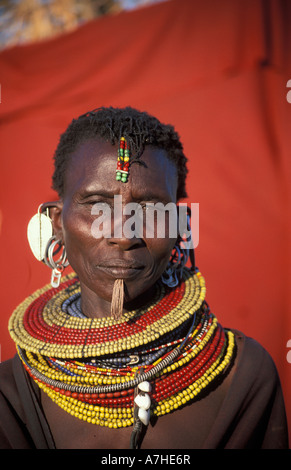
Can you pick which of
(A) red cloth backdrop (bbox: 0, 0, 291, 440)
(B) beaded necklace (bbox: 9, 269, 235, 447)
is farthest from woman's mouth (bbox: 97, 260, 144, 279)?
(A) red cloth backdrop (bbox: 0, 0, 291, 440)

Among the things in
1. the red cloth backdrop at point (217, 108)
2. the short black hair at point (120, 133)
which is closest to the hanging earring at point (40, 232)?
the short black hair at point (120, 133)

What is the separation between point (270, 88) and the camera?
3646mm

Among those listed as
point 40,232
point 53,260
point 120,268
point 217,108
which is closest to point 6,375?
point 53,260

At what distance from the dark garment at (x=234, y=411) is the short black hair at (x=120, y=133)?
98cm

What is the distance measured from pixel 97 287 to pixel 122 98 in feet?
9.90

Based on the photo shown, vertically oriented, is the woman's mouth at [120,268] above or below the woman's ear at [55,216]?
below

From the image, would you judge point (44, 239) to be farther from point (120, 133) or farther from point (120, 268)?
point (120, 133)

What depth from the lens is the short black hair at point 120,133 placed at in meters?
1.54

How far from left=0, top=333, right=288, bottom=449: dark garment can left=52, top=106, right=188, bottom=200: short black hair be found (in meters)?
0.98

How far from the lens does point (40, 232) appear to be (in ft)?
5.91

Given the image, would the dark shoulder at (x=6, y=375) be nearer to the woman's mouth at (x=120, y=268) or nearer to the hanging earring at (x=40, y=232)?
the hanging earring at (x=40, y=232)

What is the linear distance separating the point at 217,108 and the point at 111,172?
2.67 metres

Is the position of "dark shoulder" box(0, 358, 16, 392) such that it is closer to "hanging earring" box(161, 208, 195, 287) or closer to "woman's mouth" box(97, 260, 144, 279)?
"woman's mouth" box(97, 260, 144, 279)
